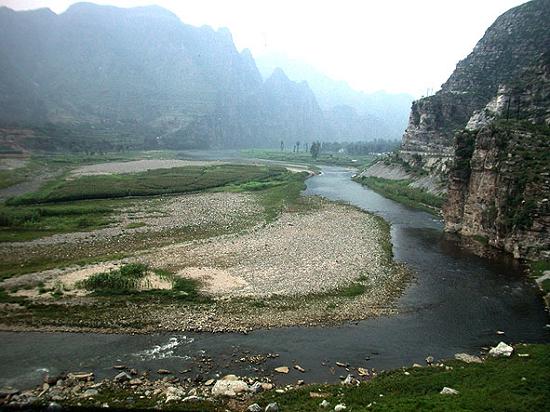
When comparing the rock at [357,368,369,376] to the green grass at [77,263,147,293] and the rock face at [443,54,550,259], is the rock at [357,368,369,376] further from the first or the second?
the rock face at [443,54,550,259]

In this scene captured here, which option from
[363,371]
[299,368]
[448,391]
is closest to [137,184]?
[299,368]

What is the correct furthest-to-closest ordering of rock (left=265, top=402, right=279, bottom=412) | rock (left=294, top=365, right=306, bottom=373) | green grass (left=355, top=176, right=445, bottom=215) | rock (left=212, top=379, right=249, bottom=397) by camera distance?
green grass (left=355, top=176, right=445, bottom=215)
rock (left=294, top=365, right=306, bottom=373)
rock (left=212, top=379, right=249, bottom=397)
rock (left=265, top=402, right=279, bottom=412)

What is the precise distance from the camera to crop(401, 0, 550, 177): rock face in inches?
4279

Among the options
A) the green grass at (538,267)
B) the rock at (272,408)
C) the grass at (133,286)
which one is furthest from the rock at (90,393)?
the green grass at (538,267)

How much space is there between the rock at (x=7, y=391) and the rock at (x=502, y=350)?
2600 centimetres

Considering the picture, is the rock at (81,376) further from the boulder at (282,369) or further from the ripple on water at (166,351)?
the boulder at (282,369)

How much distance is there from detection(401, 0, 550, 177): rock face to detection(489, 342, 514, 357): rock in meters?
81.8

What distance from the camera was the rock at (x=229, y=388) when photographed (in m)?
20.7

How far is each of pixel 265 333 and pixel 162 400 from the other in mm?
9318

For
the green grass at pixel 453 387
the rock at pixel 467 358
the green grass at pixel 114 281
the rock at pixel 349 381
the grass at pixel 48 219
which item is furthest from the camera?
the grass at pixel 48 219

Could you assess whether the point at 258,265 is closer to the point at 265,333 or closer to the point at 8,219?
the point at 265,333

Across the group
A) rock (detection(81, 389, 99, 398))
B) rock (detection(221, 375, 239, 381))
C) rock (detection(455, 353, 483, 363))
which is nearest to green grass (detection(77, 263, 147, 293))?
rock (detection(81, 389, 99, 398))

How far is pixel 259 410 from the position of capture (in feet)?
62.5

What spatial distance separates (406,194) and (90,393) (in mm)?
80652
